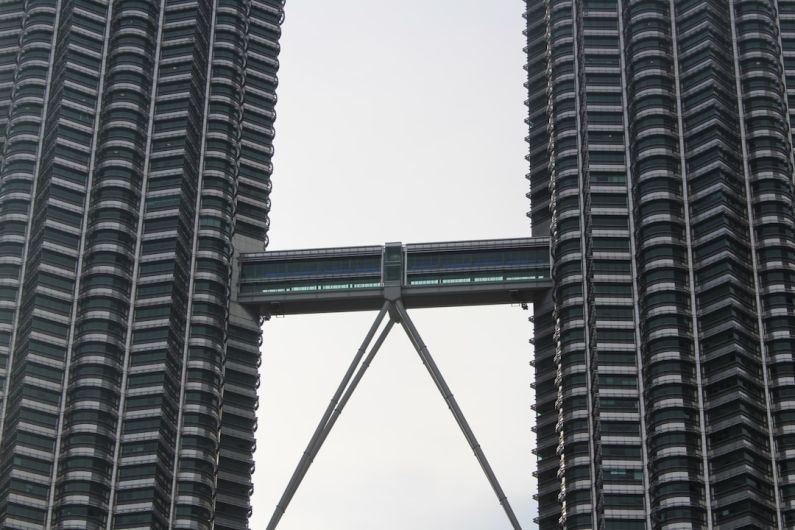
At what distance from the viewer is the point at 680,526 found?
200 meters

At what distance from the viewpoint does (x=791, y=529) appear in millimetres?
199875

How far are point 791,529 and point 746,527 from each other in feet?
17.2

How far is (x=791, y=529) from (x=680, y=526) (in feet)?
38.2

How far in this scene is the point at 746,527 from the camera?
198 m

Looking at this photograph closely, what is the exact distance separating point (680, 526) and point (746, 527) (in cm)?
682
